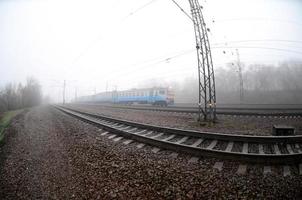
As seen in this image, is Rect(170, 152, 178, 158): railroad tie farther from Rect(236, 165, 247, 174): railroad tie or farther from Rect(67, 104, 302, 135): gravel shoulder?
Rect(67, 104, 302, 135): gravel shoulder

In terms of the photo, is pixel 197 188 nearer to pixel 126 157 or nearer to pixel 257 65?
pixel 126 157

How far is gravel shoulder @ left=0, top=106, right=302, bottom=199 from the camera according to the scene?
337 cm

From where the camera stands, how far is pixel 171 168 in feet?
14.5

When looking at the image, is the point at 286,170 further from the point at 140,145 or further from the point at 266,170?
the point at 140,145

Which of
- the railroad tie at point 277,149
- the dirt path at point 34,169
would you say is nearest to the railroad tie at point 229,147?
the railroad tie at point 277,149

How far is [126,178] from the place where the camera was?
13.3ft

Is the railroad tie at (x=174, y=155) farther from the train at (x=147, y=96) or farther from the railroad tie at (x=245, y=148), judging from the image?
the train at (x=147, y=96)

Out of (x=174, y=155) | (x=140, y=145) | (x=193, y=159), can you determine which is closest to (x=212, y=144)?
(x=193, y=159)

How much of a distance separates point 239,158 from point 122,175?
3107 millimetres

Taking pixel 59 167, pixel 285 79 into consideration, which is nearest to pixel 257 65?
pixel 285 79

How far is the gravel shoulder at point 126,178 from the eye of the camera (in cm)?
337

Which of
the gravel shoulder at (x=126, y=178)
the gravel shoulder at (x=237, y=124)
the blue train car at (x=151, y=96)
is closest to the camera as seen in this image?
the gravel shoulder at (x=126, y=178)

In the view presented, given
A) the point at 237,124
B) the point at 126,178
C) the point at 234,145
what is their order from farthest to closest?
the point at 237,124
the point at 234,145
the point at 126,178

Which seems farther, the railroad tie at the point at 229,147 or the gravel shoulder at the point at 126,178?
the railroad tie at the point at 229,147
